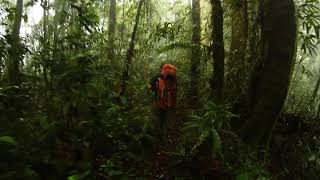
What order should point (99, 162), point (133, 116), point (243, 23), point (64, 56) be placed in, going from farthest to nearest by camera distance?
point (243, 23), point (133, 116), point (64, 56), point (99, 162)

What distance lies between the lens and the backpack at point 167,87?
7234mm

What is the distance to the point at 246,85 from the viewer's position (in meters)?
7.75

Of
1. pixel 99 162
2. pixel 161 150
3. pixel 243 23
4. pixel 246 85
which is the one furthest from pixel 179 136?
pixel 243 23

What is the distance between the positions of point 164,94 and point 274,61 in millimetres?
1971

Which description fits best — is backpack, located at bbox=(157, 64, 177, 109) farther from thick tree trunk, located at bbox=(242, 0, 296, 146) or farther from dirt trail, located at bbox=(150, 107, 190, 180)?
thick tree trunk, located at bbox=(242, 0, 296, 146)

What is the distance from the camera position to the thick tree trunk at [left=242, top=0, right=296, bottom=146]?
6.54 m

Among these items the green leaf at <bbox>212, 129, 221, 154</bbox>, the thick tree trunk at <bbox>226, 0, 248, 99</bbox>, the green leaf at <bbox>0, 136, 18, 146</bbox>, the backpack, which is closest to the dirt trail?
the backpack

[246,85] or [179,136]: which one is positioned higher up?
[246,85]

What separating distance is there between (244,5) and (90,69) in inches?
153

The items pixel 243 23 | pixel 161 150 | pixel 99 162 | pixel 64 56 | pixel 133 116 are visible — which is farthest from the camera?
pixel 243 23

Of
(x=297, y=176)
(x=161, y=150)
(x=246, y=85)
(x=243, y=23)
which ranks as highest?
(x=243, y=23)

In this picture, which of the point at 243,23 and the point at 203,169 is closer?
the point at 203,169

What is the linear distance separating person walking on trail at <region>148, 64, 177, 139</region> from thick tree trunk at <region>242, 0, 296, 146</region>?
1.47 meters

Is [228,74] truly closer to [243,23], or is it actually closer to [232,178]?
[243,23]
